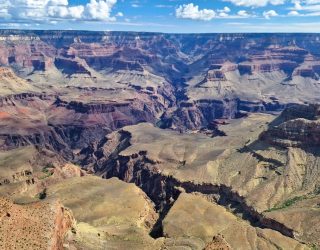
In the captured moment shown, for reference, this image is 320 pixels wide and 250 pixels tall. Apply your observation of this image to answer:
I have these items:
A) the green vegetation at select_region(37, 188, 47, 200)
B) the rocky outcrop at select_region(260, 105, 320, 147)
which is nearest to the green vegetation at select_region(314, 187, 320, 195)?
the rocky outcrop at select_region(260, 105, 320, 147)

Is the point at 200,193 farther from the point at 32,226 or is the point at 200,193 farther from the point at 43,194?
the point at 32,226

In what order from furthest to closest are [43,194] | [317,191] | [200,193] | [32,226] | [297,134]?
[297,134] → [200,193] → [43,194] → [317,191] → [32,226]

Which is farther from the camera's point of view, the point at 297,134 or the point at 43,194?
the point at 297,134

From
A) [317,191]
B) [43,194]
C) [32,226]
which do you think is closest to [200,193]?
[317,191]

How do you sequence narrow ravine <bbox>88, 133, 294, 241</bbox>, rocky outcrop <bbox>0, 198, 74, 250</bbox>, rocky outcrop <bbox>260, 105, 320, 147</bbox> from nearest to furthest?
rocky outcrop <bbox>0, 198, 74, 250</bbox> < narrow ravine <bbox>88, 133, 294, 241</bbox> < rocky outcrop <bbox>260, 105, 320, 147</bbox>

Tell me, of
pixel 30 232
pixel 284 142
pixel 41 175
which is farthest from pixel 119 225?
pixel 284 142

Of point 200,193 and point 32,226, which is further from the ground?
point 32,226

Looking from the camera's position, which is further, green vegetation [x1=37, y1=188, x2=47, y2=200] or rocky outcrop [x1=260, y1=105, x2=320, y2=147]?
rocky outcrop [x1=260, y1=105, x2=320, y2=147]

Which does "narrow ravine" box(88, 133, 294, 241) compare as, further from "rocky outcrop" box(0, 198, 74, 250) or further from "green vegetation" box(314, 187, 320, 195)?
"rocky outcrop" box(0, 198, 74, 250)

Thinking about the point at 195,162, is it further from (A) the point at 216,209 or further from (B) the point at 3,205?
(B) the point at 3,205

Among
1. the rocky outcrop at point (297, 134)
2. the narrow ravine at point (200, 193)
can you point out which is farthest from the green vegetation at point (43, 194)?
the rocky outcrop at point (297, 134)

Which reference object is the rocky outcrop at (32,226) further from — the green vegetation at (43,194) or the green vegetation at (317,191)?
the green vegetation at (317,191)
